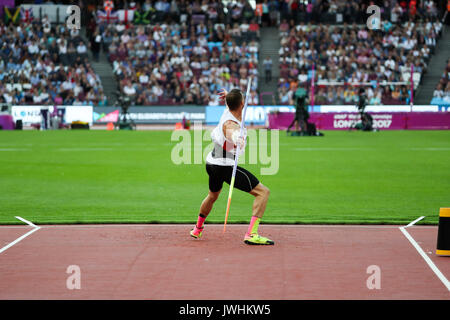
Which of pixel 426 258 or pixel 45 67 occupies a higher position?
pixel 45 67

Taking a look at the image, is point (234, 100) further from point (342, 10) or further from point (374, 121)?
point (342, 10)

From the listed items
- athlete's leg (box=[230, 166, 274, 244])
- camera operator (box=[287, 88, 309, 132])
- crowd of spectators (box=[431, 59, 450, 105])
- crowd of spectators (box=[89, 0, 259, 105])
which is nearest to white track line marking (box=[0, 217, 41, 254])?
athlete's leg (box=[230, 166, 274, 244])

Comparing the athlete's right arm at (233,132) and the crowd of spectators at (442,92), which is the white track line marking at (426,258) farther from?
the crowd of spectators at (442,92)

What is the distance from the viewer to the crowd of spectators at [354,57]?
137ft

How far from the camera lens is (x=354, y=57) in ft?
144

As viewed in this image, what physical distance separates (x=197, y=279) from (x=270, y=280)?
0.71 m

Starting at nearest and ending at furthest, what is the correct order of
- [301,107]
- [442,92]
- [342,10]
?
[301,107], [442,92], [342,10]

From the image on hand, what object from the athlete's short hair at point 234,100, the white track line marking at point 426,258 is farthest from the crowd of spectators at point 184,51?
the athlete's short hair at point 234,100

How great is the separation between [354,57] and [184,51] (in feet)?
36.3

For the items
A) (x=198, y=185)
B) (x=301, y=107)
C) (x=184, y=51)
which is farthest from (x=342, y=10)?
(x=198, y=185)

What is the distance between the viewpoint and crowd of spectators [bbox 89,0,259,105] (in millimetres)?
43188

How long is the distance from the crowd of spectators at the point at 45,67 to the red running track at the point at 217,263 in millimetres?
33882

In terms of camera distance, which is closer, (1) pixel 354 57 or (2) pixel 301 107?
(2) pixel 301 107

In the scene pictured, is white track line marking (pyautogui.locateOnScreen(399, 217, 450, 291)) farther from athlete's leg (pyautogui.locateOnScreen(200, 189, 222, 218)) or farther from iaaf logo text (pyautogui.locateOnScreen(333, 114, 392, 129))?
iaaf logo text (pyautogui.locateOnScreen(333, 114, 392, 129))
